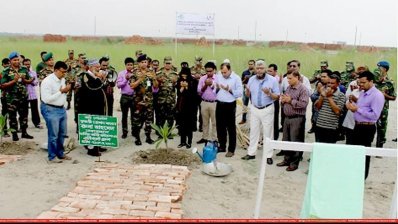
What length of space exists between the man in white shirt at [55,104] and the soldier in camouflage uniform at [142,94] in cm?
140

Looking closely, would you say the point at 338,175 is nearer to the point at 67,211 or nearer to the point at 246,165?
the point at 67,211

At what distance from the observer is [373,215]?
4.84m

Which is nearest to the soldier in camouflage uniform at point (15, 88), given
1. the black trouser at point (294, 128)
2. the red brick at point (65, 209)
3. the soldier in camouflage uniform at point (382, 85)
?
the red brick at point (65, 209)

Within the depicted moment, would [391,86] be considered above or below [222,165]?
above

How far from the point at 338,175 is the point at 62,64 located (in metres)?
4.27

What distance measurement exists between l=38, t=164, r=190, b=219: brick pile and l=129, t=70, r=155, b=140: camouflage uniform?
1574 mm

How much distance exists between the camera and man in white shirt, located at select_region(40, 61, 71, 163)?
5965mm

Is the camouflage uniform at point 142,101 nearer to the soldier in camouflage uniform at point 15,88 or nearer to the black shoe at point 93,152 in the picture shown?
the black shoe at point 93,152

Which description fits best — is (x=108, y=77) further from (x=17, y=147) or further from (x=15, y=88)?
(x=17, y=147)

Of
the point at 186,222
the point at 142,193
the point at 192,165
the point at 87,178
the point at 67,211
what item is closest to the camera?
the point at 186,222

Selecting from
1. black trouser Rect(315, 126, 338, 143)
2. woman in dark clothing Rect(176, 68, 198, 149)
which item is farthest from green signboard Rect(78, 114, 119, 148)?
black trouser Rect(315, 126, 338, 143)

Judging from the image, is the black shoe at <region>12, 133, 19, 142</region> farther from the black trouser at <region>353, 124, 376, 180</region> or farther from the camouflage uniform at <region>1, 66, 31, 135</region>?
the black trouser at <region>353, 124, 376, 180</region>

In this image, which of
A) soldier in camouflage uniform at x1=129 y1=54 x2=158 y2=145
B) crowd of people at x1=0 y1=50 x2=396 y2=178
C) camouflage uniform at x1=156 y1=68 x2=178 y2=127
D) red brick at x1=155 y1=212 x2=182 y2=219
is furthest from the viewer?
camouflage uniform at x1=156 y1=68 x2=178 y2=127

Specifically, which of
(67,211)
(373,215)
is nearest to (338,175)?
(373,215)
